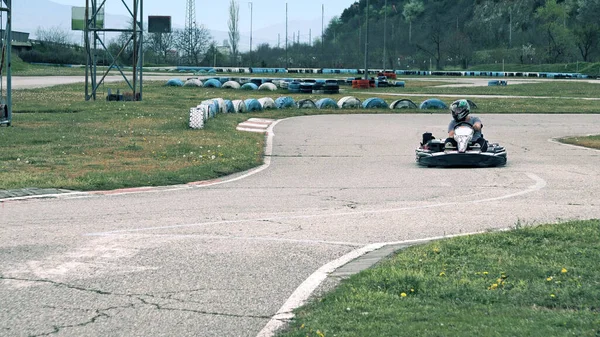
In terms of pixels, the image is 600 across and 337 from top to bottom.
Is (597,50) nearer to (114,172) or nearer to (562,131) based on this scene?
(562,131)

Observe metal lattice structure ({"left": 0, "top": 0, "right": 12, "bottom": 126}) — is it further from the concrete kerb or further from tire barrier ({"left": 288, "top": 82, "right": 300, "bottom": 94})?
tire barrier ({"left": 288, "top": 82, "right": 300, "bottom": 94})

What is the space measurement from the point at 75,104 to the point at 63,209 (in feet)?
72.1

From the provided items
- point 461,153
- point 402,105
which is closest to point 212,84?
point 402,105

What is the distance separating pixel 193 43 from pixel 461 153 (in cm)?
10461

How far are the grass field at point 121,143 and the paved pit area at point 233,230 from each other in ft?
3.32

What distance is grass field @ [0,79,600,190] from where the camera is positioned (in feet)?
44.5

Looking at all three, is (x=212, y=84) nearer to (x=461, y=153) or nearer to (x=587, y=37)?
(x=461, y=153)

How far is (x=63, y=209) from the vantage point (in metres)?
10.5

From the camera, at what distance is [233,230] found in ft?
29.9

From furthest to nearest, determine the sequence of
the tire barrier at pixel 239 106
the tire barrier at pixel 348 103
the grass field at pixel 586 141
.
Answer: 1. the tire barrier at pixel 348 103
2. the tire barrier at pixel 239 106
3. the grass field at pixel 586 141

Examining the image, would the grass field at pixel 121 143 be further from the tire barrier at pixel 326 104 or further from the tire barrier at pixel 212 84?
the tire barrier at pixel 212 84

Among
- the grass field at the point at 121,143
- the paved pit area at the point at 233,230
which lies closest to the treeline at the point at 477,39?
the grass field at the point at 121,143

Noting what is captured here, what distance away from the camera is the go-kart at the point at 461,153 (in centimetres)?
1553

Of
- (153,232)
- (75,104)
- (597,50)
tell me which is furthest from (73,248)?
(597,50)
